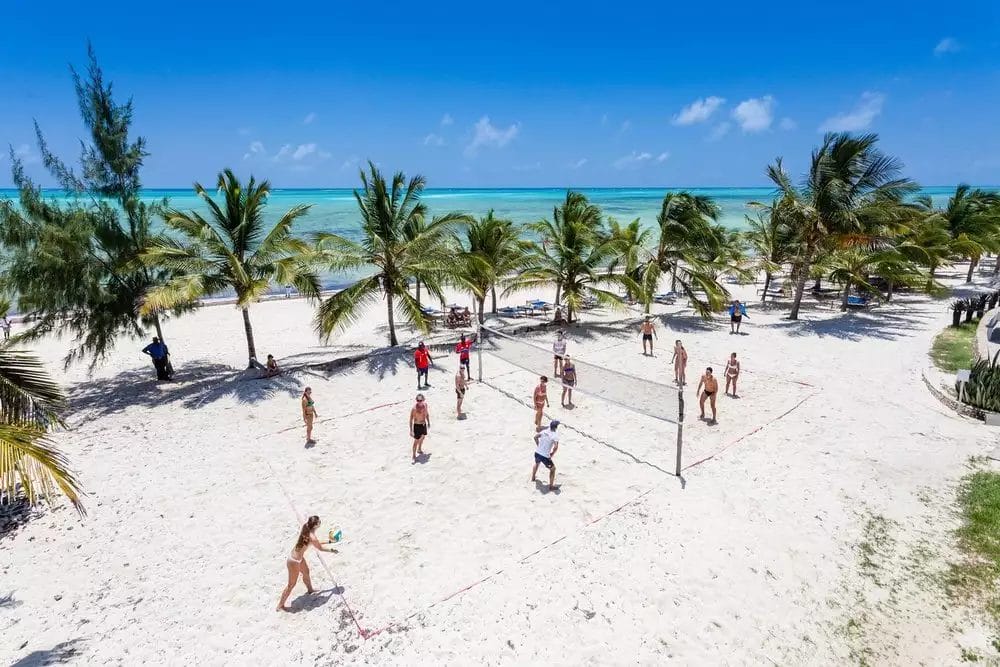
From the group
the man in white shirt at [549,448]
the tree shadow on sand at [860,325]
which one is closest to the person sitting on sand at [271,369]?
the man in white shirt at [549,448]

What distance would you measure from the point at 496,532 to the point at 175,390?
9563 mm

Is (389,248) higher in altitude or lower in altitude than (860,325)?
higher

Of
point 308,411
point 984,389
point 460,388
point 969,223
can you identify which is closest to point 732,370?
point 984,389

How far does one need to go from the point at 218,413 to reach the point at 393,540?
6182 millimetres

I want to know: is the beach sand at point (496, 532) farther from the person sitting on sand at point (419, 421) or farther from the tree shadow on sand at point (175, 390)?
the person sitting on sand at point (419, 421)

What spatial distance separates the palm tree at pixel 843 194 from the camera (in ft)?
58.2

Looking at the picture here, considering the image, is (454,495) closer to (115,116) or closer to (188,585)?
(188,585)

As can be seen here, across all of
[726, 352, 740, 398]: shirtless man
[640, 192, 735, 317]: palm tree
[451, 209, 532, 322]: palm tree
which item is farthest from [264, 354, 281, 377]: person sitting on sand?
[640, 192, 735, 317]: palm tree

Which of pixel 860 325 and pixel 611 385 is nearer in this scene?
pixel 611 385

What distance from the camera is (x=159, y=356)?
12898 mm

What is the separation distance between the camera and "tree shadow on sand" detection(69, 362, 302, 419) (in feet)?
36.9

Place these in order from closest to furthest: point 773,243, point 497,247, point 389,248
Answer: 1. point 389,248
2. point 497,247
3. point 773,243

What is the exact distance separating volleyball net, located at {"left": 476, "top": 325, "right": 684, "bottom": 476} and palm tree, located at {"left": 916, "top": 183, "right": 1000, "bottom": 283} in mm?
22619

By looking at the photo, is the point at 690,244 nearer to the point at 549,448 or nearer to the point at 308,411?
the point at 549,448
